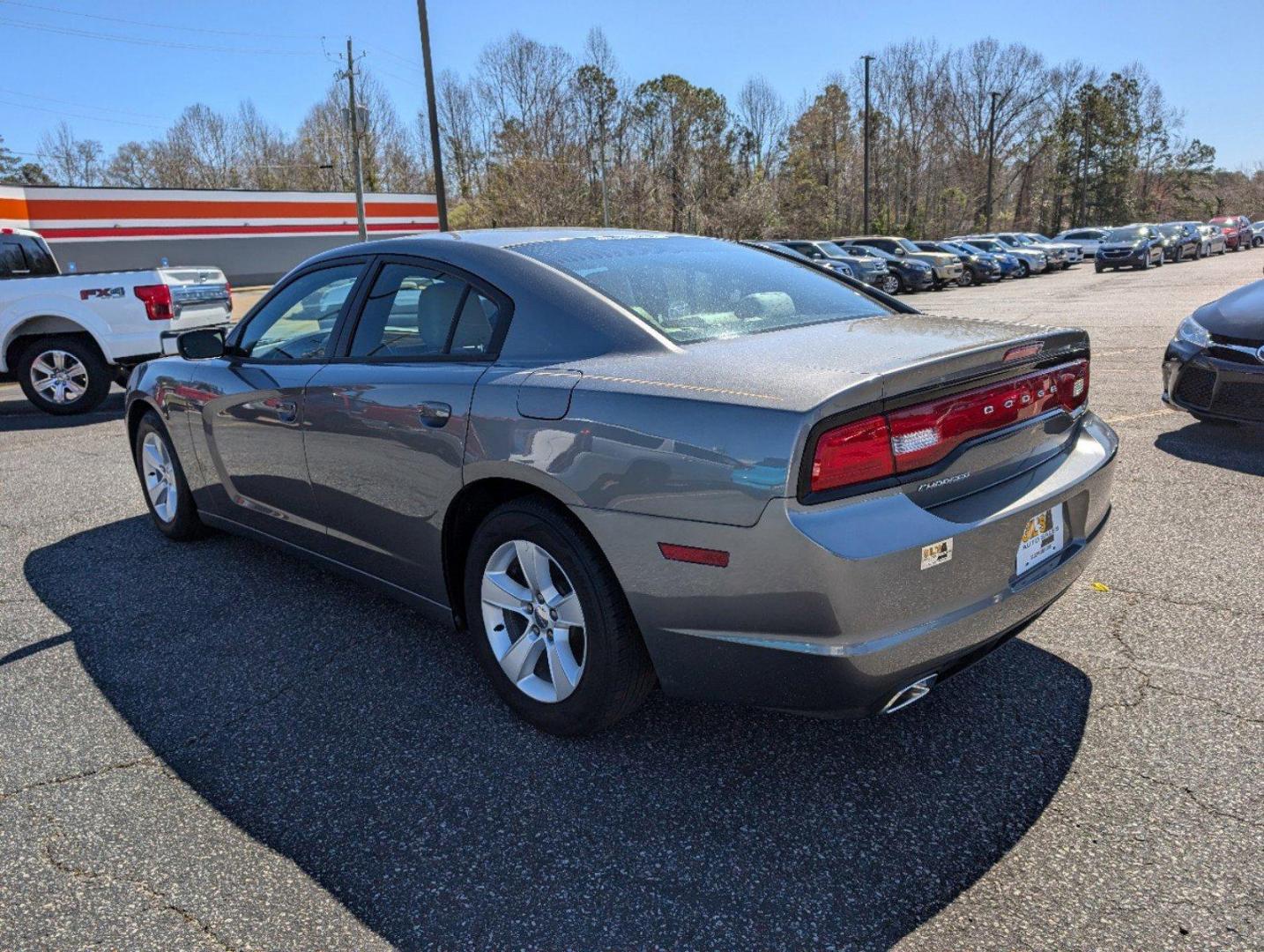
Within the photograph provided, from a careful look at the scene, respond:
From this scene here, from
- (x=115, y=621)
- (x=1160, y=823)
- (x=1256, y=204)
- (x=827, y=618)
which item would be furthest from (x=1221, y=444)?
(x=1256, y=204)

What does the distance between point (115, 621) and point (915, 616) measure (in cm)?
336

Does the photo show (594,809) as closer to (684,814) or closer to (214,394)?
(684,814)

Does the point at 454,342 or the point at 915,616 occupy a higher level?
the point at 454,342

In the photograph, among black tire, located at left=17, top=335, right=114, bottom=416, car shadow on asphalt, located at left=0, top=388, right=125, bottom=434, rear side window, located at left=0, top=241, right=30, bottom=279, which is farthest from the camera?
rear side window, located at left=0, top=241, right=30, bottom=279

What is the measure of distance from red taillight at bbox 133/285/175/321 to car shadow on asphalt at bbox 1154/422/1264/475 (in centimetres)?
930

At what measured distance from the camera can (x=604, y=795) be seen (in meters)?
2.54

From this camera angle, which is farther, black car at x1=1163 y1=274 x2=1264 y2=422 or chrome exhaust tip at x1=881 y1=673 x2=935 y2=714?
black car at x1=1163 y1=274 x2=1264 y2=422

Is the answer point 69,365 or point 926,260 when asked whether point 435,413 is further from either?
point 926,260

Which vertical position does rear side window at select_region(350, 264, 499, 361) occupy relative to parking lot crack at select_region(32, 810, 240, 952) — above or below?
above

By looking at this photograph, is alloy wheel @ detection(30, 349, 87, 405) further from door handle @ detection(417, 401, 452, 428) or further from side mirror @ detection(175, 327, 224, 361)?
door handle @ detection(417, 401, 452, 428)

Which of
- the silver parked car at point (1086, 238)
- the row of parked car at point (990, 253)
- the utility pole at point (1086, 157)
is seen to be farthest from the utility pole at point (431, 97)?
the utility pole at point (1086, 157)

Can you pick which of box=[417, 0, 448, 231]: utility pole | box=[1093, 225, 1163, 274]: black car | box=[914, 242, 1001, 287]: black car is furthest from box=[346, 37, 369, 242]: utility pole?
box=[1093, 225, 1163, 274]: black car

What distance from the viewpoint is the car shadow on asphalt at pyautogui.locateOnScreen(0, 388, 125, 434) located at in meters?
8.97

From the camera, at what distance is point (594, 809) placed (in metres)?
2.48
